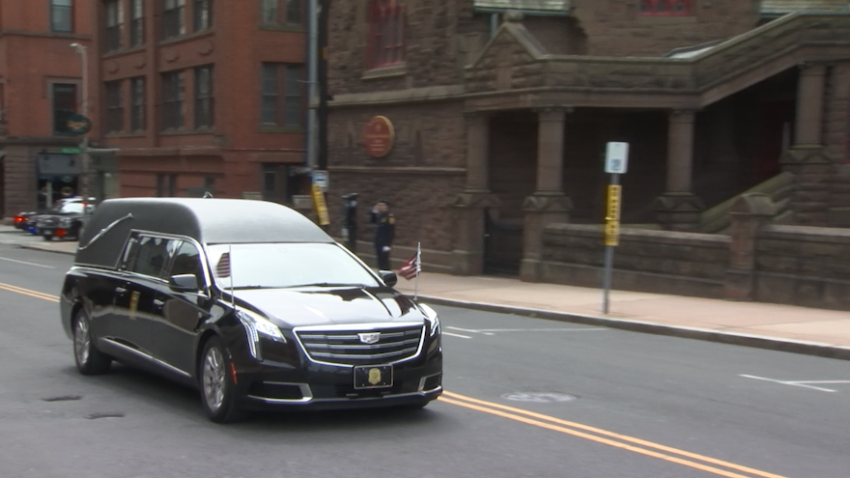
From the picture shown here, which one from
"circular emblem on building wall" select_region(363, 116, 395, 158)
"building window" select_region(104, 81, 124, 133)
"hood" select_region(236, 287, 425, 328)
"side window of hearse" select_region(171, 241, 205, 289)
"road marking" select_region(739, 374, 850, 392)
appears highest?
"building window" select_region(104, 81, 124, 133)

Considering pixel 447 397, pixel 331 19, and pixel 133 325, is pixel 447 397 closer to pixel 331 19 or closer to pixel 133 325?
pixel 133 325

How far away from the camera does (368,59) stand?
28688 millimetres

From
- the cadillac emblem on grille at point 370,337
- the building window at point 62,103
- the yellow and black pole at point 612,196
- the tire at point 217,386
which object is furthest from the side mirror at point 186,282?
the building window at point 62,103

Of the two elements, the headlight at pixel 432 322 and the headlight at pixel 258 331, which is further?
the headlight at pixel 432 322

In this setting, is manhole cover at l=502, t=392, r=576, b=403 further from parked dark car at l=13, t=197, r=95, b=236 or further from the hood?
parked dark car at l=13, t=197, r=95, b=236

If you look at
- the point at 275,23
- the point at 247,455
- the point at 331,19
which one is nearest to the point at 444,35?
the point at 331,19

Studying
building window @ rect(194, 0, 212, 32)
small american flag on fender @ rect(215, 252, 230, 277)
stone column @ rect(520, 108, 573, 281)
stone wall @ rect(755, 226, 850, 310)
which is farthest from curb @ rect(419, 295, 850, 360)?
building window @ rect(194, 0, 212, 32)

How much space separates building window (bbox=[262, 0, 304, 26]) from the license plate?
28.9 metres

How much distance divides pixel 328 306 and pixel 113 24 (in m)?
38.8

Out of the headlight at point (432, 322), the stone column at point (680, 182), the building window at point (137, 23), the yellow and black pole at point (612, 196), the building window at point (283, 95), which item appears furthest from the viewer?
the building window at point (137, 23)

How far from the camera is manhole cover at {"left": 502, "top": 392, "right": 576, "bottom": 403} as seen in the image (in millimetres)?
9757

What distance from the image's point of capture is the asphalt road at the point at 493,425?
726 cm

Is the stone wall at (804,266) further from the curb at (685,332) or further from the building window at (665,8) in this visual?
the building window at (665,8)

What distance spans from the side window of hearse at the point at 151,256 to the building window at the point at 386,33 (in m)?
17.8
